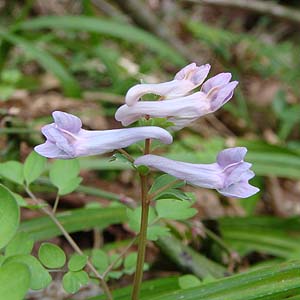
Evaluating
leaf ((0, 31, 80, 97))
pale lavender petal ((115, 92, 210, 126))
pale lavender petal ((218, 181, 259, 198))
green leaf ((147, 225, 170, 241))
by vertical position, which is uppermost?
leaf ((0, 31, 80, 97))

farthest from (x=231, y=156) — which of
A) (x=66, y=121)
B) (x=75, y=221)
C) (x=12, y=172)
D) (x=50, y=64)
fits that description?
(x=50, y=64)

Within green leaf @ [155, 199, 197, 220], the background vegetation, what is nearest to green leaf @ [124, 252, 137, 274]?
the background vegetation

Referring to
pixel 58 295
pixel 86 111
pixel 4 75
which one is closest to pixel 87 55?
pixel 86 111

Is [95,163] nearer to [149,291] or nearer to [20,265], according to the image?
[149,291]

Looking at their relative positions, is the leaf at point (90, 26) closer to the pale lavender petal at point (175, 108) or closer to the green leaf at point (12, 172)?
the green leaf at point (12, 172)

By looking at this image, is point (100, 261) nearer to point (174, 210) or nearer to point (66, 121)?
point (174, 210)

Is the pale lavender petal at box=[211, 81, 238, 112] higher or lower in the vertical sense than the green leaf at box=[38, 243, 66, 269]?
higher

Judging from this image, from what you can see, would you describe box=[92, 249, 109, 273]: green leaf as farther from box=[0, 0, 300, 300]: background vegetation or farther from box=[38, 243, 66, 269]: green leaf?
box=[38, 243, 66, 269]: green leaf
